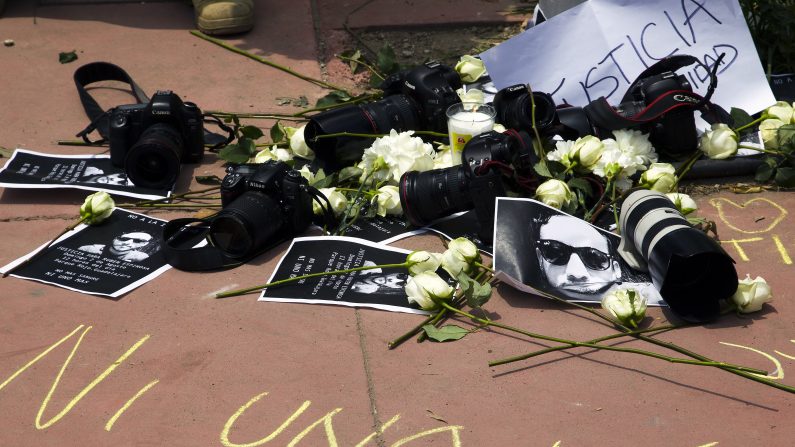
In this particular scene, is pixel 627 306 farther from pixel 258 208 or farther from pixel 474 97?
pixel 474 97

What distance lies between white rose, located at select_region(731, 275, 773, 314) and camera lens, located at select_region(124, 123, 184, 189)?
1694 millimetres

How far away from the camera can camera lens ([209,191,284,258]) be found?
250 centimetres

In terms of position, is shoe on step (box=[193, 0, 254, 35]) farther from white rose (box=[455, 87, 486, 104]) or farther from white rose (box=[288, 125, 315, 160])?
white rose (box=[455, 87, 486, 104])

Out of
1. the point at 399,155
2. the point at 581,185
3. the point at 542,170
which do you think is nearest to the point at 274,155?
the point at 399,155

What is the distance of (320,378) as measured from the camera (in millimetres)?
2100

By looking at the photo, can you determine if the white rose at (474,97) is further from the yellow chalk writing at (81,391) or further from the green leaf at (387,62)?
the yellow chalk writing at (81,391)

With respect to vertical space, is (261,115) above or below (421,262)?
above

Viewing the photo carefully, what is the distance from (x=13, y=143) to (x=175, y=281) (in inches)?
47.2

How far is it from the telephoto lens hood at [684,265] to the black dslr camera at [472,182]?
396mm

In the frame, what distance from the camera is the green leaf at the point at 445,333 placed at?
219 cm

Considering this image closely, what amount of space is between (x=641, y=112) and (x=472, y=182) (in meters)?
0.64

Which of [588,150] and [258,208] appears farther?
[588,150]

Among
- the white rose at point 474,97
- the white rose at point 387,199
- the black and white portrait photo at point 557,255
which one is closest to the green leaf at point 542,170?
the black and white portrait photo at point 557,255

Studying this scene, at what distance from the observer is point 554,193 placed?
99.9 inches
